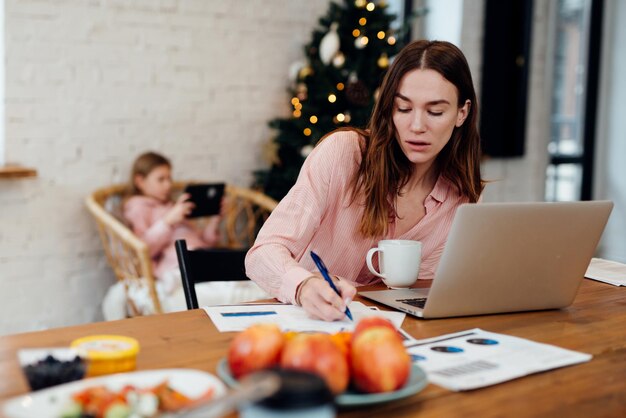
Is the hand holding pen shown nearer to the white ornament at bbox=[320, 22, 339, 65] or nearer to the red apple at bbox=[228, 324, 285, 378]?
the red apple at bbox=[228, 324, 285, 378]

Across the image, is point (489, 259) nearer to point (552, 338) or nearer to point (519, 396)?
point (552, 338)

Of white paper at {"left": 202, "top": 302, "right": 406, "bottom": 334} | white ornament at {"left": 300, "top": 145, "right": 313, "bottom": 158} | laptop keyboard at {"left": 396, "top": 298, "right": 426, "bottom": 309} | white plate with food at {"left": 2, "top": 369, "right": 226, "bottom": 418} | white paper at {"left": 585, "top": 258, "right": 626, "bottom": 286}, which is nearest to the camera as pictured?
white plate with food at {"left": 2, "top": 369, "right": 226, "bottom": 418}

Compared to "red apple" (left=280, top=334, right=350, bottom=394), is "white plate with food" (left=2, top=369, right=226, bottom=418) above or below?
below

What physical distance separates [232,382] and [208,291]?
82.8 inches

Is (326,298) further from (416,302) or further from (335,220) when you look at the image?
(335,220)

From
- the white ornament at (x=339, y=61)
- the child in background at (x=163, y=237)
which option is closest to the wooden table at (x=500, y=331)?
the child in background at (x=163, y=237)

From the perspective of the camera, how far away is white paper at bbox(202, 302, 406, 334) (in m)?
1.31

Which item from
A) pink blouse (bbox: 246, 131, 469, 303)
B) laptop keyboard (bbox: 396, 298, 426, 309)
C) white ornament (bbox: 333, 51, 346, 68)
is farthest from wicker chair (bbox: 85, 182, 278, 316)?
laptop keyboard (bbox: 396, 298, 426, 309)

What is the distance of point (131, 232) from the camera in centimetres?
302

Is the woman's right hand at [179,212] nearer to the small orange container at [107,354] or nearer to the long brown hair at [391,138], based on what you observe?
the long brown hair at [391,138]

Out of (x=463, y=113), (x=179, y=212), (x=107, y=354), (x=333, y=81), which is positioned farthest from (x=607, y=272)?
(x=333, y=81)

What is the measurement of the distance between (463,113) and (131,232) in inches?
62.1

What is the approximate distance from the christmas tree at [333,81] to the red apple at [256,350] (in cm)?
272

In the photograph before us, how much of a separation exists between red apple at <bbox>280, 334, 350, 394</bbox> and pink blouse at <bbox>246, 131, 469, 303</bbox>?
2.58 ft
